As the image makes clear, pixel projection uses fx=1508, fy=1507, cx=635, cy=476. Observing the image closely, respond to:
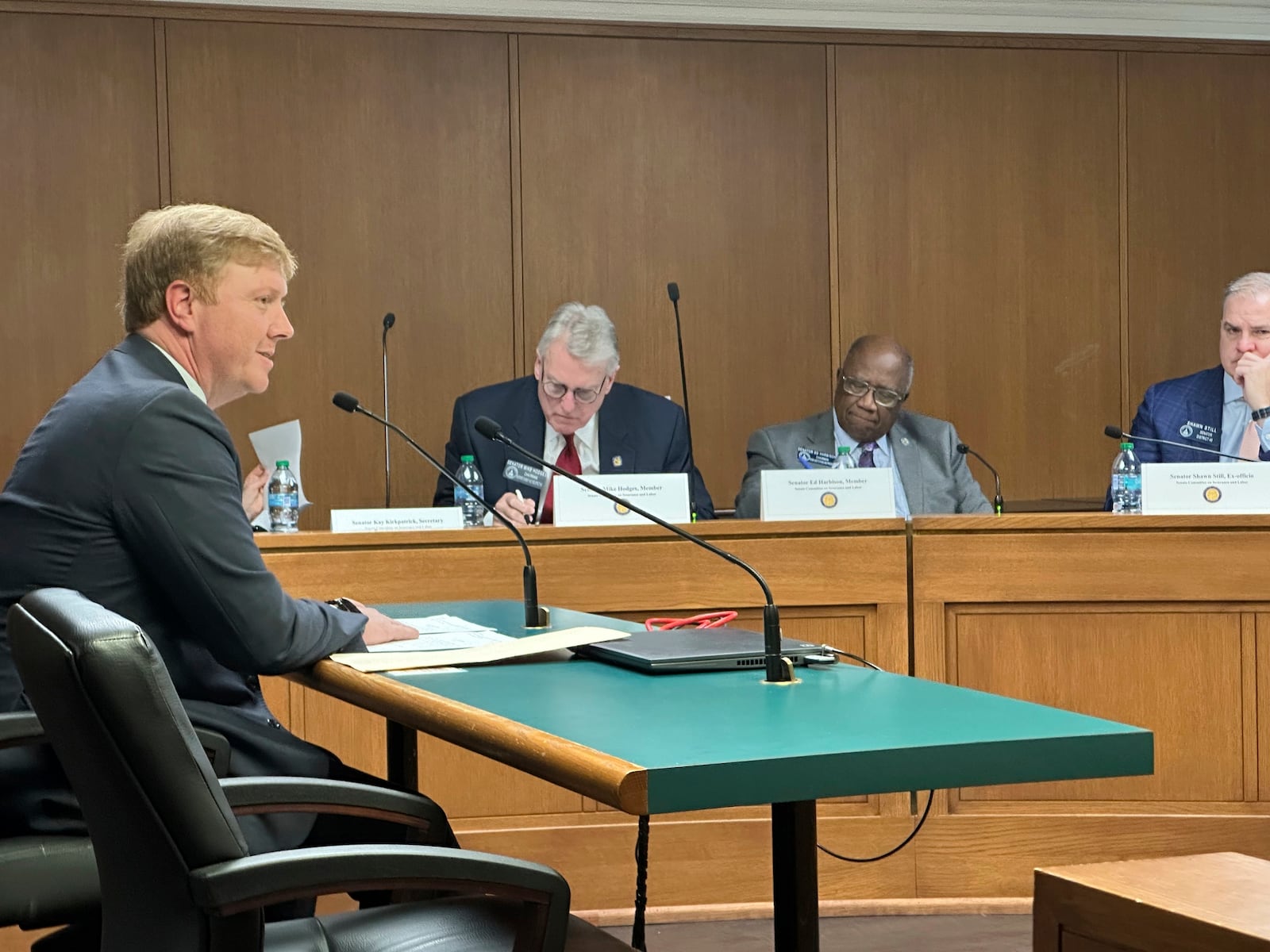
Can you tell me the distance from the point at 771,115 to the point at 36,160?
2.79 m

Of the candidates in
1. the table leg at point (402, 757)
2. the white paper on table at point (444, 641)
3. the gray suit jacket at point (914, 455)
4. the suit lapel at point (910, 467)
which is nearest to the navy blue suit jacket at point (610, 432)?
the gray suit jacket at point (914, 455)

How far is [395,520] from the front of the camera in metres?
3.52

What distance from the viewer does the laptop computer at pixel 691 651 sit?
1836mm

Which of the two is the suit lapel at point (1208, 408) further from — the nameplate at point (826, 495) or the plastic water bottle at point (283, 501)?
the plastic water bottle at point (283, 501)

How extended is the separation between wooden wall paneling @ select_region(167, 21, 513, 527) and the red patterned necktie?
136 cm

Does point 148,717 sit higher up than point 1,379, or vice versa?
point 1,379

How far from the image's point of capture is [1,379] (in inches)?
217

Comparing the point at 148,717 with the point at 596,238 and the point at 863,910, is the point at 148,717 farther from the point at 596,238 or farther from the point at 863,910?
the point at 596,238

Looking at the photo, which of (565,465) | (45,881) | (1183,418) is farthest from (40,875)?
(1183,418)

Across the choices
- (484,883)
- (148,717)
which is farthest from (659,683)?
(148,717)

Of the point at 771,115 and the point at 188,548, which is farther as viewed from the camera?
the point at 771,115

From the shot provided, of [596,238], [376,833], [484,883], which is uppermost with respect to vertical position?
[596,238]

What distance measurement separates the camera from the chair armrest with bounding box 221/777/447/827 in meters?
1.64

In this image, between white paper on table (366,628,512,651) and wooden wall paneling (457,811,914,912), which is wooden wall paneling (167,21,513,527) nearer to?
wooden wall paneling (457,811,914,912)
